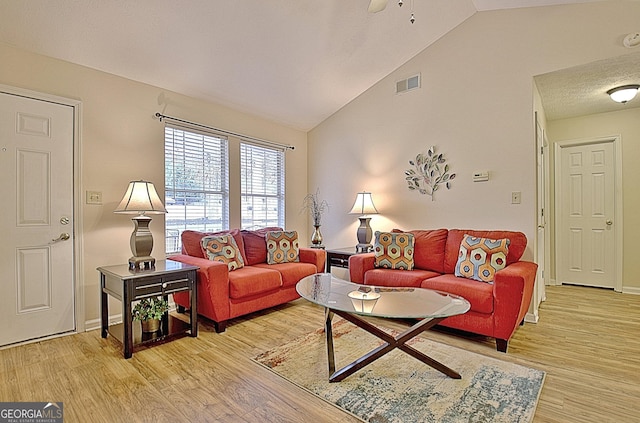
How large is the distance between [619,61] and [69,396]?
4.80 metres

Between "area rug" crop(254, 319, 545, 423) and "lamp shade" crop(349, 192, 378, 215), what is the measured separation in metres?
1.88

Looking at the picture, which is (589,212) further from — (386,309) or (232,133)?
(232,133)

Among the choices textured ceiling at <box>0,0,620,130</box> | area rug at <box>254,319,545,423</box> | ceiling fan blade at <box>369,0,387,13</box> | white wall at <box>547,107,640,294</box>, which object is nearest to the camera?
area rug at <box>254,319,545,423</box>

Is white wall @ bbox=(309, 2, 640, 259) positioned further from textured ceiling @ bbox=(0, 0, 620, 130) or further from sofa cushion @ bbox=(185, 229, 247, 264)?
sofa cushion @ bbox=(185, 229, 247, 264)

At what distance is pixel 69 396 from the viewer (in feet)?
6.42

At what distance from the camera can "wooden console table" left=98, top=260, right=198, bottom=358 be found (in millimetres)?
2492

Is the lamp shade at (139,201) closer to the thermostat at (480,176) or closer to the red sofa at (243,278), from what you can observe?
the red sofa at (243,278)

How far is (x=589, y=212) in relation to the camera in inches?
181

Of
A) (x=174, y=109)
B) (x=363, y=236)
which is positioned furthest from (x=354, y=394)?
(x=174, y=109)

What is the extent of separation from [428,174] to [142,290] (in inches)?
124

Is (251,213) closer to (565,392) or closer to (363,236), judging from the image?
(363,236)

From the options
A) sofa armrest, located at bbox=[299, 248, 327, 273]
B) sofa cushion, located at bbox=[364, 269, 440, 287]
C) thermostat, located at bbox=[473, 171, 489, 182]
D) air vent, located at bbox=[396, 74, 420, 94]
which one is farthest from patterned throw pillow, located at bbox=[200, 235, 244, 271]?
air vent, located at bbox=[396, 74, 420, 94]

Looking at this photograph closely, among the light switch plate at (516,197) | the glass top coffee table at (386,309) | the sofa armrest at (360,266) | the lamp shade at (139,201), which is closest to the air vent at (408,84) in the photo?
the light switch plate at (516,197)

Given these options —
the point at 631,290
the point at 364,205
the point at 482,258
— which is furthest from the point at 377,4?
the point at 631,290
